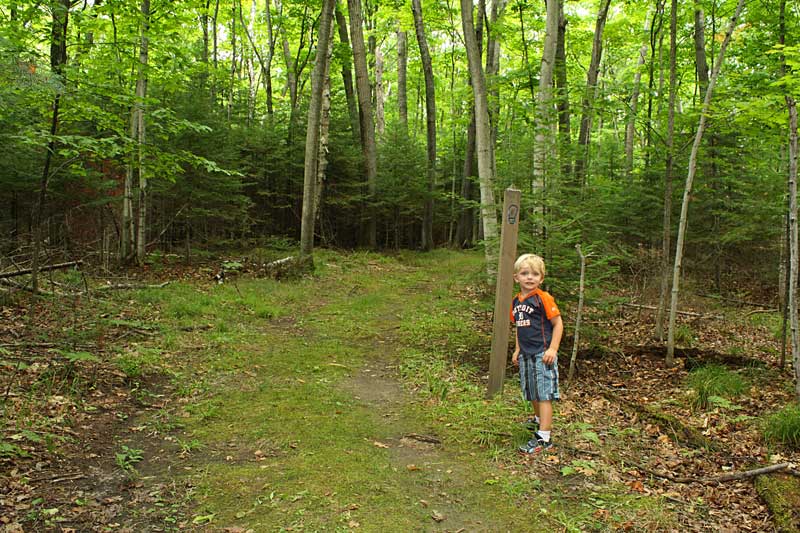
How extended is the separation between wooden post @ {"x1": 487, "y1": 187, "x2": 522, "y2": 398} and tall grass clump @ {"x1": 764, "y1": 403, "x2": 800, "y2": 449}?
7.92 feet

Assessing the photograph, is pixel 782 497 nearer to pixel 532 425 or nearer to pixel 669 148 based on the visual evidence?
pixel 532 425

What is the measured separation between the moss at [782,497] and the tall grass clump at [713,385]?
1873 millimetres

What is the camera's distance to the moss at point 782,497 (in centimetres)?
328

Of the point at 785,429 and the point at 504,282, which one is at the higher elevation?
the point at 504,282

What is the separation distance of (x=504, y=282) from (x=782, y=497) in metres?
2.66

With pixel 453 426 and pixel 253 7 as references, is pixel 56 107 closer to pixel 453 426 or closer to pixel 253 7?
pixel 453 426

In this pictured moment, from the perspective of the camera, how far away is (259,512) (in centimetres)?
329

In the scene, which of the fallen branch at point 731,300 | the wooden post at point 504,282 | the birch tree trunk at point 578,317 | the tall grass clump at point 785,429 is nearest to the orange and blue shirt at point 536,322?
Answer: the wooden post at point 504,282

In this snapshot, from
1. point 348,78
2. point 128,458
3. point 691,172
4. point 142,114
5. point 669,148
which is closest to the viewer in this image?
point 128,458

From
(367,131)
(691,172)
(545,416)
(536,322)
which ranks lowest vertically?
(545,416)

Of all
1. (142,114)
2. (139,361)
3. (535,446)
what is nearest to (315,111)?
(142,114)

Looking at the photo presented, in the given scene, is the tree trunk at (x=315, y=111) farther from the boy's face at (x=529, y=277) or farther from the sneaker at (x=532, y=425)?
the sneaker at (x=532, y=425)

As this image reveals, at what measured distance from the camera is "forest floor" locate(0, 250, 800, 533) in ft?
11.0

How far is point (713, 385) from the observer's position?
593 centimetres
